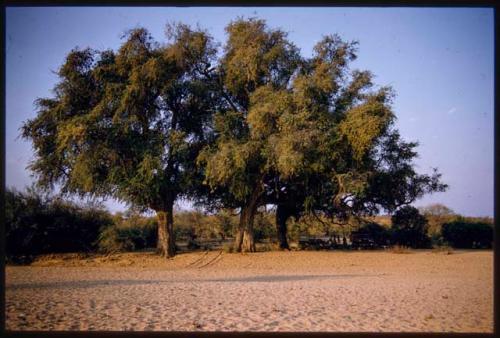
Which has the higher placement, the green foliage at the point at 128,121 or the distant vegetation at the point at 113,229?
the green foliage at the point at 128,121

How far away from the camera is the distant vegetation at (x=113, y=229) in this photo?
23.2 metres

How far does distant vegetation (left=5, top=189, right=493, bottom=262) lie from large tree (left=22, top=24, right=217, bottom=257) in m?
2.19

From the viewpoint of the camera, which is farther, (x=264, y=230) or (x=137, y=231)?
(x=264, y=230)

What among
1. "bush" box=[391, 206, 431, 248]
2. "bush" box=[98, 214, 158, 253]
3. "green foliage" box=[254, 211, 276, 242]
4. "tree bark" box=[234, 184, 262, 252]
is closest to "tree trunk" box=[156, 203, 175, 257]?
"bush" box=[98, 214, 158, 253]

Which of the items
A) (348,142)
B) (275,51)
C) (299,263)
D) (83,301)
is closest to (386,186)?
(348,142)

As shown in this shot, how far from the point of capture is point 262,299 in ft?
37.1

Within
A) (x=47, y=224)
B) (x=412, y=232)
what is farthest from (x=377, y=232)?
(x=47, y=224)

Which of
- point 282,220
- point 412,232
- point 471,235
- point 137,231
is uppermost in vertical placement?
point 282,220

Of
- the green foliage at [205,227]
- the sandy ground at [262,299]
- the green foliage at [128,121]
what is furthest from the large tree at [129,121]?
the green foliage at [205,227]

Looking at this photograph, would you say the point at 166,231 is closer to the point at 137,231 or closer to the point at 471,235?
the point at 137,231

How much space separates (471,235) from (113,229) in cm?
2645

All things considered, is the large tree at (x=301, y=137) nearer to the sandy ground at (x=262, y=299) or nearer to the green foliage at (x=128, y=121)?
the green foliage at (x=128, y=121)

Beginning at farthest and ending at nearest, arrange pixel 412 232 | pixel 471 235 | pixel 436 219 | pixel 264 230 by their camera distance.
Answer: pixel 436 219, pixel 264 230, pixel 471 235, pixel 412 232

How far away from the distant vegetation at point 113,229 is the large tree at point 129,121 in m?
2.19
